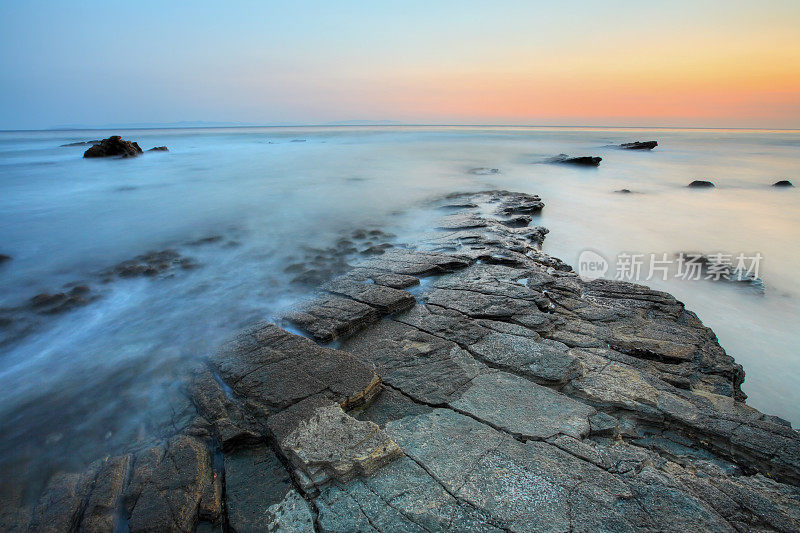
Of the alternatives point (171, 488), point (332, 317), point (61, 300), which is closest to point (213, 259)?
point (61, 300)

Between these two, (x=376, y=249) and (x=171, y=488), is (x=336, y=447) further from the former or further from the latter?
(x=376, y=249)

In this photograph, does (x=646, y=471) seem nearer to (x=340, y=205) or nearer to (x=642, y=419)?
(x=642, y=419)

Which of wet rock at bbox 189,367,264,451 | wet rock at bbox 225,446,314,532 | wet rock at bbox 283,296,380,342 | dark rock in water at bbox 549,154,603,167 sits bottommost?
wet rock at bbox 225,446,314,532

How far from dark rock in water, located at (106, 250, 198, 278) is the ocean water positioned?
0.58 ft

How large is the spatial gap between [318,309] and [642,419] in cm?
306

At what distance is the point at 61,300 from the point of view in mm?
4859

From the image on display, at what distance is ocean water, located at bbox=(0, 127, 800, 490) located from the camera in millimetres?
3113

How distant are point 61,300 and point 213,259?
6.35 ft

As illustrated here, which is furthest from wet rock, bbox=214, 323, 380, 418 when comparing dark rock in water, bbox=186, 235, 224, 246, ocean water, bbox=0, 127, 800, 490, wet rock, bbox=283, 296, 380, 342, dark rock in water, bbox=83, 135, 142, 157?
dark rock in water, bbox=83, 135, 142, 157

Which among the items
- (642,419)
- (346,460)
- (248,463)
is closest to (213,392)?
(248,463)

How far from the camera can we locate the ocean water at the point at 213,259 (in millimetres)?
3113

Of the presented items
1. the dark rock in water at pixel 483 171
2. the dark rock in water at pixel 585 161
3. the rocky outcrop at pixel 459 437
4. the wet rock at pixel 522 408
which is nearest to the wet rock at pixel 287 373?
the rocky outcrop at pixel 459 437

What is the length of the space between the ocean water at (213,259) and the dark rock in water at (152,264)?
0.58ft

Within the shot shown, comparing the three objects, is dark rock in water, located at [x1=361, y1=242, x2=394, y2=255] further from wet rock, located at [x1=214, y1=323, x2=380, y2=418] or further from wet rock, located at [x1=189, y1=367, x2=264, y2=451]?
wet rock, located at [x1=189, y1=367, x2=264, y2=451]
